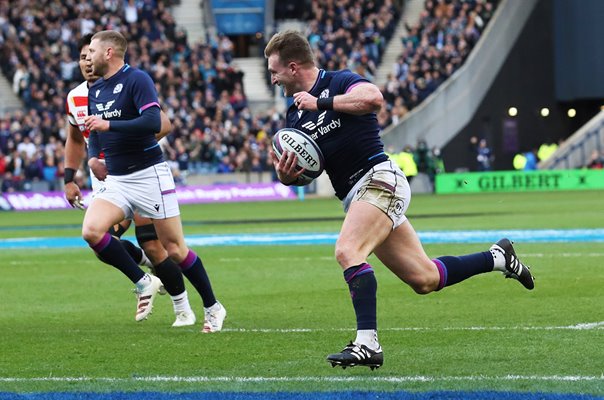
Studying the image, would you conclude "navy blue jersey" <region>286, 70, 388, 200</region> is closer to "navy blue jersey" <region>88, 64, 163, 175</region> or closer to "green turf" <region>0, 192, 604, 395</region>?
"green turf" <region>0, 192, 604, 395</region>

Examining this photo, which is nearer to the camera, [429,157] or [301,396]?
[301,396]

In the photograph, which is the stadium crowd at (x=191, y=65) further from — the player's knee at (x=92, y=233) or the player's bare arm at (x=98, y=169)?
the player's knee at (x=92, y=233)

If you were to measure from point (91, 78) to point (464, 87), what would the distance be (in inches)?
1413

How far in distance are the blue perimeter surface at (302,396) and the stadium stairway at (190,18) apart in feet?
137

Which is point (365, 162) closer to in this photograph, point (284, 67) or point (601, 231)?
point (284, 67)

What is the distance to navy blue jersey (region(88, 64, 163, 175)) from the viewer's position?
9969 millimetres

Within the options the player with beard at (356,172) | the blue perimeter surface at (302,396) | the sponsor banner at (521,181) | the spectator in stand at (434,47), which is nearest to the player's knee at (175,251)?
the player with beard at (356,172)

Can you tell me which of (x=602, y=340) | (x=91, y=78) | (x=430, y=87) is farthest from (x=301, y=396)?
(x=430, y=87)

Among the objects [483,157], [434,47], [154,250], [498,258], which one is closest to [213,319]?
[154,250]

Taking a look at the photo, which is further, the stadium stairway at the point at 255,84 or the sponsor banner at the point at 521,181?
the stadium stairway at the point at 255,84

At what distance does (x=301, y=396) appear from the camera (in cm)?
687

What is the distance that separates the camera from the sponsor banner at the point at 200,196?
126 feet

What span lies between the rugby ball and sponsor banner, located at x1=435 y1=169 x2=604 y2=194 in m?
33.7

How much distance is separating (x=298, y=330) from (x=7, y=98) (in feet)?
118
